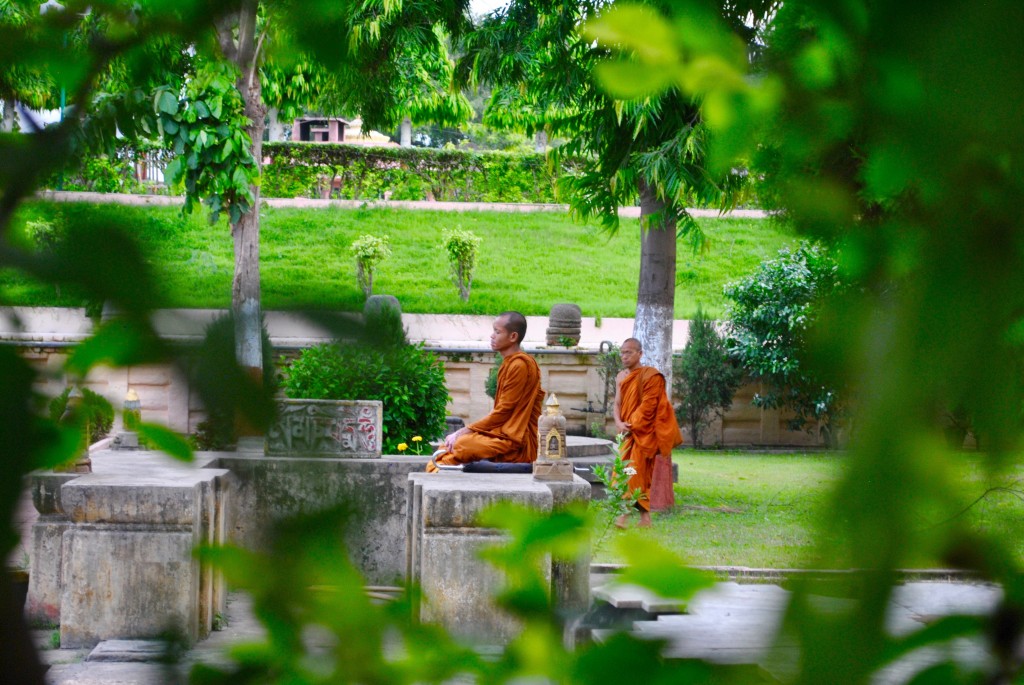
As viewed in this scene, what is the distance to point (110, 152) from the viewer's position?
57 cm

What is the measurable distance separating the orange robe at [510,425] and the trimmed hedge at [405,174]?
13.9 meters

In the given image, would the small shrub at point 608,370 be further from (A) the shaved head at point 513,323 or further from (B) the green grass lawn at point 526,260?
(A) the shaved head at point 513,323

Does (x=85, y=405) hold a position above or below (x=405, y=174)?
below

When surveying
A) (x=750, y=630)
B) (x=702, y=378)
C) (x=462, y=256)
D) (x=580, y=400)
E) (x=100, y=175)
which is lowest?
(x=580, y=400)

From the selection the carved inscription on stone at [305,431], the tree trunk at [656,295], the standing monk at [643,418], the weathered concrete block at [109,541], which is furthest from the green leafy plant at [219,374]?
the tree trunk at [656,295]

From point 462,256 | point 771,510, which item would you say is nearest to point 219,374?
point 771,510

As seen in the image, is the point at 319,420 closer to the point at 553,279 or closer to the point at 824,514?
the point at 824,514

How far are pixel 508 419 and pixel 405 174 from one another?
15.7 m

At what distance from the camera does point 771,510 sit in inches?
331

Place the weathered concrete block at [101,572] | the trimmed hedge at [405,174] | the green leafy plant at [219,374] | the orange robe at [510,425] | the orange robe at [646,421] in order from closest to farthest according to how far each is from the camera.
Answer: the green leafy plant at [219,374]
the weathered concrete block at [101,572]
the orange robe at [510,425]
the orange robe at [646,421]
the trimmed hedge at [405,174]

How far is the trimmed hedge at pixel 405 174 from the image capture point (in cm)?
2102

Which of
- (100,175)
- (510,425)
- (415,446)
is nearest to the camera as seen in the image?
(100,175)

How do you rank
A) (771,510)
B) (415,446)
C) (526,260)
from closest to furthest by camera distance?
(415,446) → (771,510) → (526,260)

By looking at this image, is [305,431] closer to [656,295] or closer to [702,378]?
[656,295]
